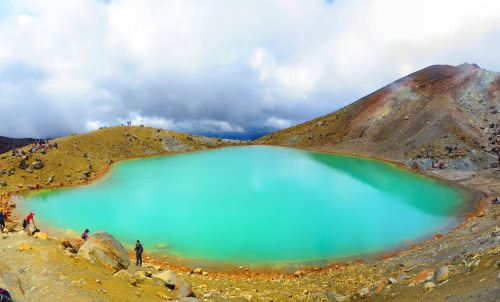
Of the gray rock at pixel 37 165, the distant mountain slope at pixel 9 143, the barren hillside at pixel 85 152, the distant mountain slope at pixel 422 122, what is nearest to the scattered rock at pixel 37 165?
the gray rock at pixel 37 165

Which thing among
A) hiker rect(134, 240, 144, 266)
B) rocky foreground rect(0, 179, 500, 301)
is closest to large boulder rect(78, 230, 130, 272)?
rocky foreground rect(0, 179, 500, 301)

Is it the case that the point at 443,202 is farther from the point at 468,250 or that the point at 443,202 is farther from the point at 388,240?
the point at 468,250

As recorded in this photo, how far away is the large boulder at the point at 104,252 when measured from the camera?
19.2m

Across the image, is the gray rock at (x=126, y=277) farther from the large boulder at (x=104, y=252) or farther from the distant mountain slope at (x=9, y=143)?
the distant mountain slope at (x=9, y=143)

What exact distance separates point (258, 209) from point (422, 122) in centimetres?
6094

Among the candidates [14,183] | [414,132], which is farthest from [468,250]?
[414,132]

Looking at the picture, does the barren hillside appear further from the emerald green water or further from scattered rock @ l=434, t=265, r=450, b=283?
scattered rock @ l=434, t=265, r=450, b=283

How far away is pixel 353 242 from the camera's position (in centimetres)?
3162

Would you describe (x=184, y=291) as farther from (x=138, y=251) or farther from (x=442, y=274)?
(x=442, y=274)

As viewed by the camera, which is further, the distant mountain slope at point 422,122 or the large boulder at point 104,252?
the distant mountain slope at point 422,122

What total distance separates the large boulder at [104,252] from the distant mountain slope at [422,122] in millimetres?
62834

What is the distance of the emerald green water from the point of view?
31125 mm

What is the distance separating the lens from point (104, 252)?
19969mm

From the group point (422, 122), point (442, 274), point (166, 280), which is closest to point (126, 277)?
point (166, 280)
